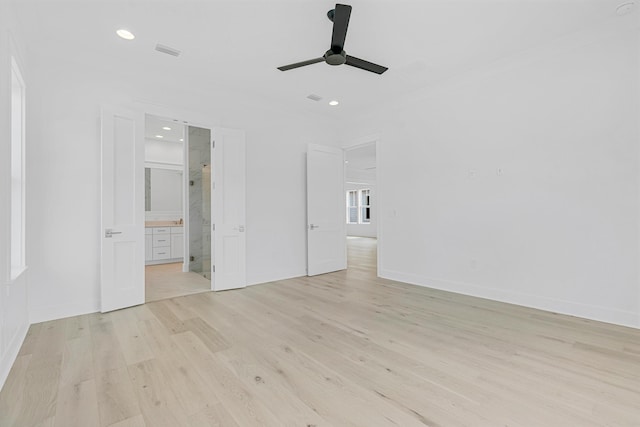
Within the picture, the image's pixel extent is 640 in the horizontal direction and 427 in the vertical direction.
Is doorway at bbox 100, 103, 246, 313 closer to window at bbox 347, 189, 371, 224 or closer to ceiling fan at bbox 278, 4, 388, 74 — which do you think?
ceiling fan at bbox 278, 4, 388, 74

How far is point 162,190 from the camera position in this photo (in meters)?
7.35

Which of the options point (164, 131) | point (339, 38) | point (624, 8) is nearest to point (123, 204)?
point (339, 38)

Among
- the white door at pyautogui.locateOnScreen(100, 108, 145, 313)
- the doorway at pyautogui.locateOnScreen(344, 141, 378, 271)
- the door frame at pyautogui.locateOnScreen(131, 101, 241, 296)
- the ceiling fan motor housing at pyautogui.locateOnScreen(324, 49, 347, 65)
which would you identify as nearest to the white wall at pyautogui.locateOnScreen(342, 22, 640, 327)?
the ceiling fan motor housing at pyautogui.locateOnScreen(324, 49, 347, 65)

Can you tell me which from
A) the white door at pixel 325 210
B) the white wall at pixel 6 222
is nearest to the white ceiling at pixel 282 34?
the white wall at pixel 6 222

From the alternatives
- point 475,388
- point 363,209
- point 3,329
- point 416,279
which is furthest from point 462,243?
point 363,209

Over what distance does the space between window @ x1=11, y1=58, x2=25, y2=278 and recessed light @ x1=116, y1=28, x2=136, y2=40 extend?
0.99 metres

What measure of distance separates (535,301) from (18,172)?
18.6 feet

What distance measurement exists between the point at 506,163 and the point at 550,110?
2.29ft

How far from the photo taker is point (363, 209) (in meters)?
14.2

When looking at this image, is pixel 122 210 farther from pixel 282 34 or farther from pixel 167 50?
pixel 282 34

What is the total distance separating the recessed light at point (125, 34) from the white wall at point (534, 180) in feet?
12.2

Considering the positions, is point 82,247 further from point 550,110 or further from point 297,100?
point 550,110

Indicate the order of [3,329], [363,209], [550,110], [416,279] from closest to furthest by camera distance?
[3,329] < [550,110] < [416,279] < [363,209]

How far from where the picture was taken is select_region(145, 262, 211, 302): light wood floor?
4.22 metres
